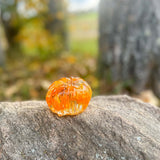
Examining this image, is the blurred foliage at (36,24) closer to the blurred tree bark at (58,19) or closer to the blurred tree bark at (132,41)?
the blurred tree bark at (58,19)

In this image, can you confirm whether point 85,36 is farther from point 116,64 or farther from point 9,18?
point 116,64

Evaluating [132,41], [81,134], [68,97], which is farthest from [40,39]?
[81,134]

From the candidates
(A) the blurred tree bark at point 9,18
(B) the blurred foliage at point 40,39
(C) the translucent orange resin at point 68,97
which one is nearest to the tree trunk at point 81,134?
(C) the translucent orange resin at point 68,97

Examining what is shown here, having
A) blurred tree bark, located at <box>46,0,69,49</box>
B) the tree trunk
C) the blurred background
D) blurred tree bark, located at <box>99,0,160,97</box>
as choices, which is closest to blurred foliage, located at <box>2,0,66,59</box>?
blurred tree bark, located at <box>46,0,69,49</box>

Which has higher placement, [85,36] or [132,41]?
[132,41]

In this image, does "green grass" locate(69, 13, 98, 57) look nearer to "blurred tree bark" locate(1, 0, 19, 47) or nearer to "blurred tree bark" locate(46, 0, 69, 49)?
"blurred tree bark" locate(46, 0, 69, 49)

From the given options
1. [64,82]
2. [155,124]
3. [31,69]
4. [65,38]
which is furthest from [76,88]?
[65,38]

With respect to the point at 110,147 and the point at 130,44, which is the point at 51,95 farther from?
the point at 130,44

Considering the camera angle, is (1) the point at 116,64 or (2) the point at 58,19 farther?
(2) the point at 58,19
